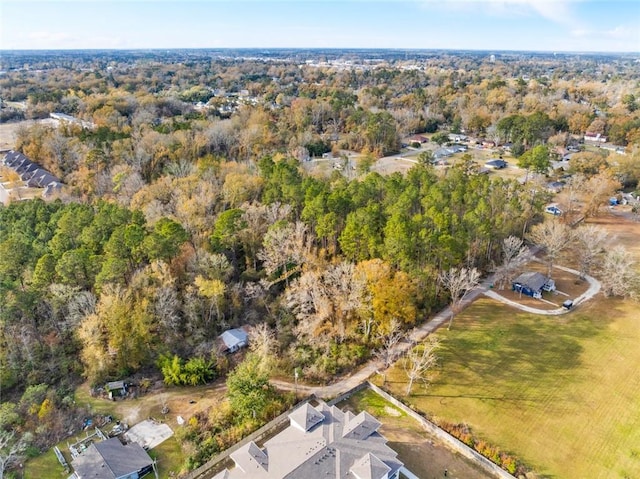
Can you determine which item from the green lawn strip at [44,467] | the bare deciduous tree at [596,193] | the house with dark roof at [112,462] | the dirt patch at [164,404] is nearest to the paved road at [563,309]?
the bare deciduous tree at [596,193]

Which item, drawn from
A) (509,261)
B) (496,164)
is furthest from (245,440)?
(496,164)

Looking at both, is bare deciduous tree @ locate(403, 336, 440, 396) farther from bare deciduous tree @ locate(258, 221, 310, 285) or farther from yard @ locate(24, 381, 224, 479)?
yard @ locate(24, 381, 224, 479)

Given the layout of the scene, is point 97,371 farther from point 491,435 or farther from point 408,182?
point 408,182

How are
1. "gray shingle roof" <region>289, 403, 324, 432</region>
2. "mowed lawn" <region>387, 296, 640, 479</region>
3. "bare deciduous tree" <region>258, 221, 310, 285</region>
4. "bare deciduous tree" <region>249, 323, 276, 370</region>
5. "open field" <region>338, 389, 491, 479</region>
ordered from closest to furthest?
"open field" <region>338, 389, 491, 479</region> < "gray shingle roof" <region>289, 403, 324, 432</region> < "mowed lawn" <region>387, 296, 640, 479</region> < "bare deciduous tree" <region>249, 323, 276, 370</region> < "bare deciduous tree" <region>258, 221, 310, 285</region>

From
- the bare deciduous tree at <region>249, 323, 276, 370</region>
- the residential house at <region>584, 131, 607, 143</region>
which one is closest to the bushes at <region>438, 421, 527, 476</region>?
the bare deciduous tree at <region>249, 323, 276, 370</region>

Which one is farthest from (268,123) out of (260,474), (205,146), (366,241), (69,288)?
(260,474)
